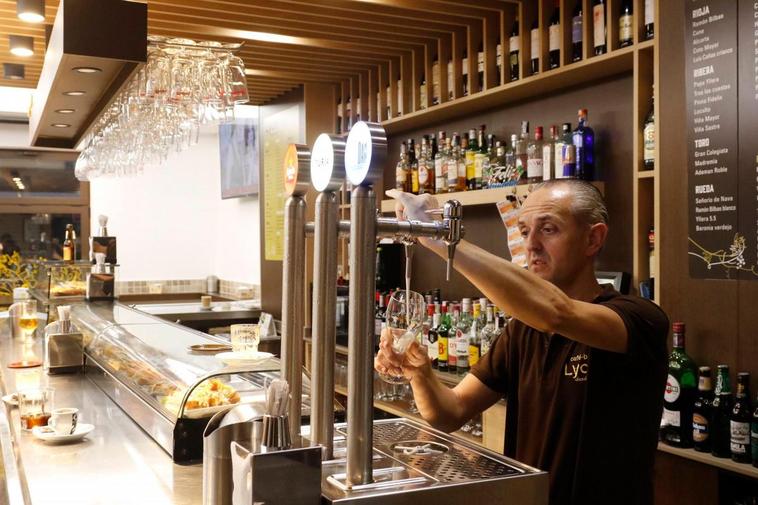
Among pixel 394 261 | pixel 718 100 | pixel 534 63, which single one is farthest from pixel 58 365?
pixel 718 100

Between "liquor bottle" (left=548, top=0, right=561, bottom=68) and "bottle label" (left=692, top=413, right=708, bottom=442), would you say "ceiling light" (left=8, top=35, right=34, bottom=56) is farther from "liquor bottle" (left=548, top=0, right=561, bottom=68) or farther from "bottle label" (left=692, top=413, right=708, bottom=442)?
"bottle label" (left=692, top=413, right=708, bottom=442)

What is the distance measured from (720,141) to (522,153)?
3.73 feet

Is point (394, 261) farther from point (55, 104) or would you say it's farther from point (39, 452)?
point (39, 452)

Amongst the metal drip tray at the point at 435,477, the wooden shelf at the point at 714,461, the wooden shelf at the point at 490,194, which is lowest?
the wooden shelf at the point at 714,461

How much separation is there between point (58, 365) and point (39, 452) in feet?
4.30

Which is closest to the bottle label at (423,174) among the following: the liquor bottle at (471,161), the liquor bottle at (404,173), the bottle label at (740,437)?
the liquor bottle at (404,173)

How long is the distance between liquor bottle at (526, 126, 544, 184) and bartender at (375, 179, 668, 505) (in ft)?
5.44

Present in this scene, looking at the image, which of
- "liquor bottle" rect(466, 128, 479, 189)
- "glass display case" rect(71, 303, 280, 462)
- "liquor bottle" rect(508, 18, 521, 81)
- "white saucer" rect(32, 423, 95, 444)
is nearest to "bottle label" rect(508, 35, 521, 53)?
"liquor bottle" rect(508, 18, 521, 81)

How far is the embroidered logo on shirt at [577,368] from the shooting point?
177 centimetres

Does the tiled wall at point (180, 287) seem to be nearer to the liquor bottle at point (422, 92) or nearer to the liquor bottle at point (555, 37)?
the liquor bottle at point (422, 92)

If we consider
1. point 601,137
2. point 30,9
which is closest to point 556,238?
point 601,137

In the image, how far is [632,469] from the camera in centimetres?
175

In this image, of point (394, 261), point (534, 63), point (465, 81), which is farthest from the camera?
point (394, 261)

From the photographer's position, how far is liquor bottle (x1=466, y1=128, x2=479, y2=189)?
13.4 feet
